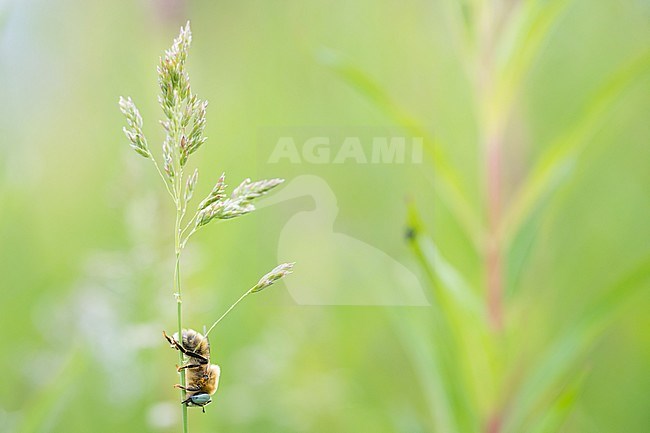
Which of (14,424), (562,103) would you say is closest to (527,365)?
(562,103)

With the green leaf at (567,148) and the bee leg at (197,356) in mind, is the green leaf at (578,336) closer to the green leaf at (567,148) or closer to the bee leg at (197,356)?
the green leaf at (567,148)

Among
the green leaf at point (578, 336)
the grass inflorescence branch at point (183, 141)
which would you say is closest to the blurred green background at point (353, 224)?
the green leaf at point (578, 336)

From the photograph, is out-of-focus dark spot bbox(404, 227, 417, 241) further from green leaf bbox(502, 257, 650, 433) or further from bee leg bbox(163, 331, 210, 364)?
bee leg bbox(163, 331, 210, 364)

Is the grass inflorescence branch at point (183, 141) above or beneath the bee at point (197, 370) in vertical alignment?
above

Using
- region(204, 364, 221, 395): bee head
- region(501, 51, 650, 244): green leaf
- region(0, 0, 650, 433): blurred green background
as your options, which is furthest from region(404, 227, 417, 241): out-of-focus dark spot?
region(204, 364, 221, 395): bee head

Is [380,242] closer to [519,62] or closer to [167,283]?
[167,283]

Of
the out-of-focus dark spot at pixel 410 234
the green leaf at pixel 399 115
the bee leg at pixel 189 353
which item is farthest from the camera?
the green leaf at pixel 399 115

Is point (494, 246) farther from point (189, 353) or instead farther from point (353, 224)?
point (353, 224)
